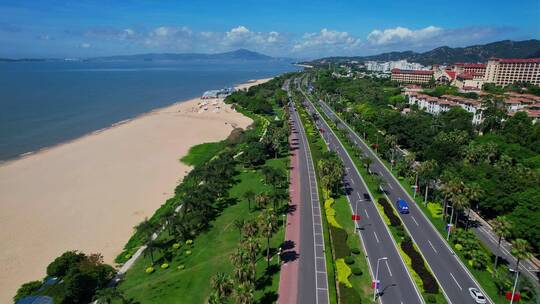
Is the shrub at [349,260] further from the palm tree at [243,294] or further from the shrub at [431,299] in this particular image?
the palm tree at [243,294]

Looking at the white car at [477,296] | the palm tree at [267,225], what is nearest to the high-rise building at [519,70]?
the white car at [477,296]

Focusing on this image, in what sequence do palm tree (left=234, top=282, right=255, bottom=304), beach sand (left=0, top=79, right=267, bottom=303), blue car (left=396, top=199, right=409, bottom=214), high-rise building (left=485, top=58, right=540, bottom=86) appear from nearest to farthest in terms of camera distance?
palm tree (left=234, top=282, right=255, bottom=304), beach sand (left=0, top=79, right=267, bottom=303), blue car (left=396, top=199, right=409, bottom=214), high-rise building (left=485, top=58, right=540, bottom=86)

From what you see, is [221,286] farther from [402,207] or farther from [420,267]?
[402,207]

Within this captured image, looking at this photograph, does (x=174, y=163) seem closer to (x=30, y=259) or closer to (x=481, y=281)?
(x=30, y=259)

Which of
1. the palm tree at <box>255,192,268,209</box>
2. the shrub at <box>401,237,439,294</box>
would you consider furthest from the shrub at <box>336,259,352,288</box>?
the palm tree at <box>255,192,268,209</box>

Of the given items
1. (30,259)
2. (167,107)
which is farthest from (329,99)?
(30,259)

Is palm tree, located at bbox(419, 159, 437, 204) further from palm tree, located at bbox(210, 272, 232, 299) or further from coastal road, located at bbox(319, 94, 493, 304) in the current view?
palm tree, located at bbox(210, 272, 232, 299)
